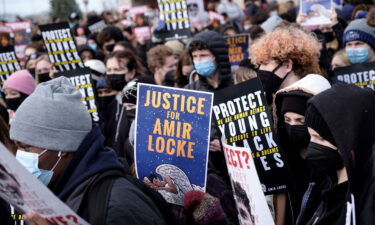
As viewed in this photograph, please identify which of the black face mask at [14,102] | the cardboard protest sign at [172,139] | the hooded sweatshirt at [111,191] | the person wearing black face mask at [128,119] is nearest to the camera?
the hooded sweatshirt at [111,191]

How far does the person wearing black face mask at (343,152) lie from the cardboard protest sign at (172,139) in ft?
2.63

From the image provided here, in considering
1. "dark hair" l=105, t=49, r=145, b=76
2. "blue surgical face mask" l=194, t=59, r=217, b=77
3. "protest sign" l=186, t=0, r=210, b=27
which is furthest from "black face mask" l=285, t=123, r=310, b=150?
"protest sign" l=186, t=0, r=210, b=27

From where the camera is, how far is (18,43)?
571 inches

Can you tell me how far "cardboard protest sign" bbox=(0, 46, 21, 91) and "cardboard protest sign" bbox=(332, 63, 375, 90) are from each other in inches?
202

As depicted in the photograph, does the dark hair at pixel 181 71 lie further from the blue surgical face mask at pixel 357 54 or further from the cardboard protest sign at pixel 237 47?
the blue surgical face mask at pixel 357 54

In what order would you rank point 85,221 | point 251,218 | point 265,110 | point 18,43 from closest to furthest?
point 85,221 < point 251,218 < point 265,110 < point 18,43

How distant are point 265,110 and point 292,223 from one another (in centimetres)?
76

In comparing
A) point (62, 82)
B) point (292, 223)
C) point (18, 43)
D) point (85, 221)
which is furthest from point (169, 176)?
point (18, 43)

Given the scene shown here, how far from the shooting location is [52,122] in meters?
2.66

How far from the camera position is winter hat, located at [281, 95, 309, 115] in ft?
12.5

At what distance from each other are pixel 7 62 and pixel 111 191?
693 centimetres

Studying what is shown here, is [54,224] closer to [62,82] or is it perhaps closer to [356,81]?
[62,82]

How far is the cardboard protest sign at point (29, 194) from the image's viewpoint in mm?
2133

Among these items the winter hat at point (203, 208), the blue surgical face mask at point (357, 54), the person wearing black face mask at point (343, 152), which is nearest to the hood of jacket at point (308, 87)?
the person wearing black face mask at point (343, 152)
